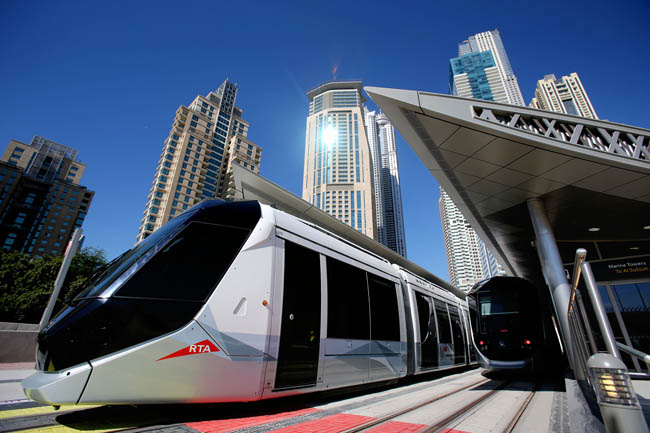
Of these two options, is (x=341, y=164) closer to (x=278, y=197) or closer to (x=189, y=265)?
(x=278, y=197)

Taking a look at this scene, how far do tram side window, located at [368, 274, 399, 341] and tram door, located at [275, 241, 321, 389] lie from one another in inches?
63.8

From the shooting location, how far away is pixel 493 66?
123m

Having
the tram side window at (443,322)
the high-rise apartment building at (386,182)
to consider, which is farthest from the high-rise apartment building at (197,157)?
the high-rise apartment building at (386,182)

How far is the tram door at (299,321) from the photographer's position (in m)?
3.56

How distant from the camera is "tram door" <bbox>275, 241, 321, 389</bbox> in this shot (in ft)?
11.7

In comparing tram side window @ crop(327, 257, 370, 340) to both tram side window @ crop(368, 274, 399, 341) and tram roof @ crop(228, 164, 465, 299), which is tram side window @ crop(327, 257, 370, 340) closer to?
tram side window @ crop(368, 274, 399, 341)

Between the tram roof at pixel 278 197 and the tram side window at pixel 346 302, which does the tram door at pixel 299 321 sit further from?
the tram roof at pixel 278 197

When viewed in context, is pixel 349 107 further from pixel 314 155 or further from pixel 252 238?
pixel 252 238

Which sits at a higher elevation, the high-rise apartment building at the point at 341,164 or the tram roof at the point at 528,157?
the high-rise apartment building at the point at 341,164

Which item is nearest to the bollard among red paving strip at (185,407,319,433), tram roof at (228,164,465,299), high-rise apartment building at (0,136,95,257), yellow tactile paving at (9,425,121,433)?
red paving strip at (185,407,319,433)

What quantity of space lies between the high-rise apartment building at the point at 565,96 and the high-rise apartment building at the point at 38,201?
581ft

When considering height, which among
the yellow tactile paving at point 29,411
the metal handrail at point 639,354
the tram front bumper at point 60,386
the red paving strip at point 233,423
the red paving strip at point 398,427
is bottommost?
the red paving strip at point 398,427

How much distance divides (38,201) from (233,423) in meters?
116

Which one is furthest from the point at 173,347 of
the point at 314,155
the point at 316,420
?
the point at 314,155
